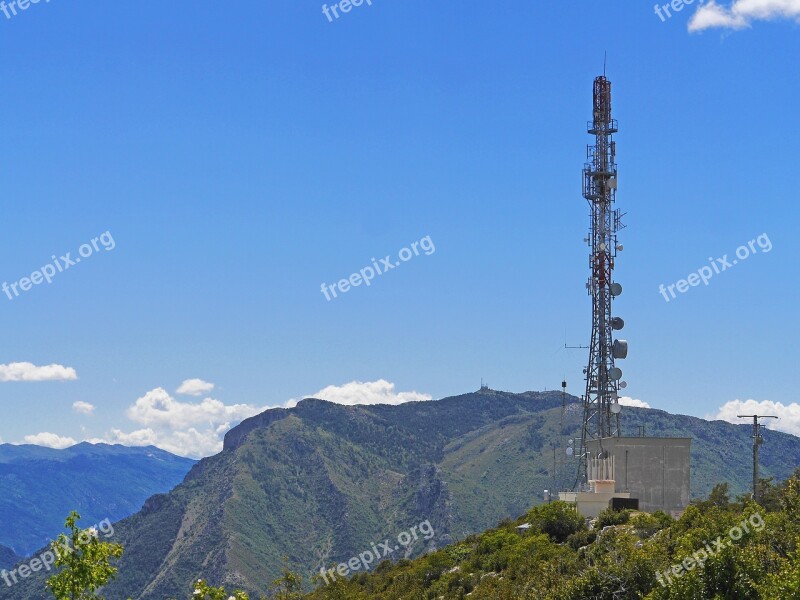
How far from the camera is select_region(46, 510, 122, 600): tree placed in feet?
92.9

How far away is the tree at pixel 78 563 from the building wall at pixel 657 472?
31.4 metres

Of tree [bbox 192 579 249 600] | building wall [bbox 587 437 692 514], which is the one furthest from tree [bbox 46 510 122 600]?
building wall [bbox 587 437 692 514]

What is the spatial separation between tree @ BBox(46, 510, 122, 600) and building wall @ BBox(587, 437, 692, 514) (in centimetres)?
3141

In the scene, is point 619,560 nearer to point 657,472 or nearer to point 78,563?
point 657,472

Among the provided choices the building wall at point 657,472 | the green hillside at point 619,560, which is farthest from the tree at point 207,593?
the building wall at point 657,472

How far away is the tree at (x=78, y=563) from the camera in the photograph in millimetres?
28312

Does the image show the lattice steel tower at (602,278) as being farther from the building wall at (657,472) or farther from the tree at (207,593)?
the tree at (207,593)

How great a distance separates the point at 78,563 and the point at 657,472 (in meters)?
33.1

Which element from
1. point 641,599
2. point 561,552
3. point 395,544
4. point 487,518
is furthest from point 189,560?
point 641,599

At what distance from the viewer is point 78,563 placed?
2855cm

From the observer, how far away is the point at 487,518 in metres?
193

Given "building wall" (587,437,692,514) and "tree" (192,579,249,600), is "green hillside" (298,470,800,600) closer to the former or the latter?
"building wall" (587,437,692,514)

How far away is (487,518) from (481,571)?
14549 centimetres

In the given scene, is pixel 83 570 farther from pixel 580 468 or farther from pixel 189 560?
pixel 189 560
